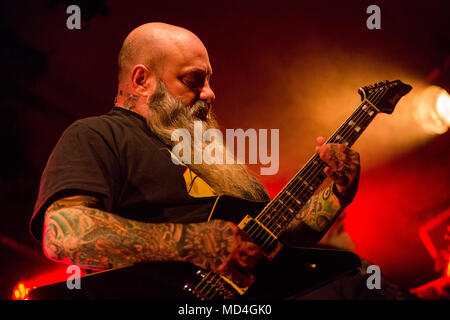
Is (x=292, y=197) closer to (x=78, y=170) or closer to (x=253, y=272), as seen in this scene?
(x=253, y=272)

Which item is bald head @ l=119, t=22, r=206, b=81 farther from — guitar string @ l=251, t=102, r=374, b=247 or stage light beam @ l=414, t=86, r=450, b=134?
stage light beam @ l=414, t=86, r=450, b=134

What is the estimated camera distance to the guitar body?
1112mm

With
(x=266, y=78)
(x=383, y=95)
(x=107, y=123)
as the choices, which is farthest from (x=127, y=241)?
(x=266, y=78)

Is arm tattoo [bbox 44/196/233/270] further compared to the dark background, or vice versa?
the dark background

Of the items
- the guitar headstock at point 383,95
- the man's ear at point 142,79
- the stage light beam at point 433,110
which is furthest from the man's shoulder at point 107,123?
the stage light beam at point 433,110

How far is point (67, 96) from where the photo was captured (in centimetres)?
275

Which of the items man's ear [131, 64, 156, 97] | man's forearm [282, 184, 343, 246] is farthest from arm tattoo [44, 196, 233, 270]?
man's ear [131, 64, 156, 97]

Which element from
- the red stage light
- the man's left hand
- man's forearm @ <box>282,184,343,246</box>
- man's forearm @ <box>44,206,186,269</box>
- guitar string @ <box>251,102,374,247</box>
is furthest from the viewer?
the red stage light

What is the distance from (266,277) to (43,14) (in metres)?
2.22

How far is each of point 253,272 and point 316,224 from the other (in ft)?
1.66

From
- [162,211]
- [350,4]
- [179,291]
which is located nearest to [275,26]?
[350,4]

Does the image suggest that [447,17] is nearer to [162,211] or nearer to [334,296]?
[334,296]

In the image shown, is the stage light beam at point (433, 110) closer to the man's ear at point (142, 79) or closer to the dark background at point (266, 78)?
the dark background at point (266, 78)

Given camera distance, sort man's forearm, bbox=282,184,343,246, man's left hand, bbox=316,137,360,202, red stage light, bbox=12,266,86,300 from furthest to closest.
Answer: red stage light, bbox=12,266,86,300
man's forearm, bbox=282,184,343,246
man's left hand, bbox=316,137,360,202
